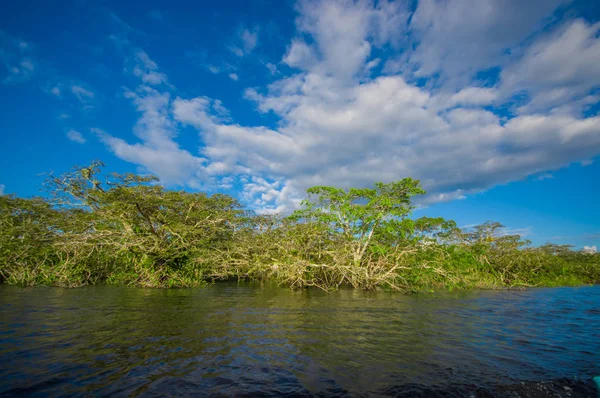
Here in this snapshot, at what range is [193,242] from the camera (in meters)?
19.6

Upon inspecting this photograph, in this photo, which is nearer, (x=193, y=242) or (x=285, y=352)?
(x=285, y=352)

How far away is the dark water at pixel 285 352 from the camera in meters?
4.63

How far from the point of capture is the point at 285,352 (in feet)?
20.8

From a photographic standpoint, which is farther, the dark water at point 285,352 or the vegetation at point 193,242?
the vegetation at point 193,242

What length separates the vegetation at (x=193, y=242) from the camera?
1734cm

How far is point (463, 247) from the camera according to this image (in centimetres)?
2931

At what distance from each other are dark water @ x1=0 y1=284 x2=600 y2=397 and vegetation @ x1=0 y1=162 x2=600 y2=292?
714cm

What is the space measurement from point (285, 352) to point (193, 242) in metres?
15.1

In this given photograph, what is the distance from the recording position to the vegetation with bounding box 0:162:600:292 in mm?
17344

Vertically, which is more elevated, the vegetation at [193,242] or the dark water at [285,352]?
the vegetation at [193,242]

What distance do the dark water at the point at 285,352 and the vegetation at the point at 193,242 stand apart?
7.14 meters

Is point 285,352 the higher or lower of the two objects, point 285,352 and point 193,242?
the lower

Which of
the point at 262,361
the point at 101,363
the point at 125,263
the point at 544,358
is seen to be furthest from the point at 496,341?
the point at 125,263

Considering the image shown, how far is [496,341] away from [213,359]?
7.38 metres
